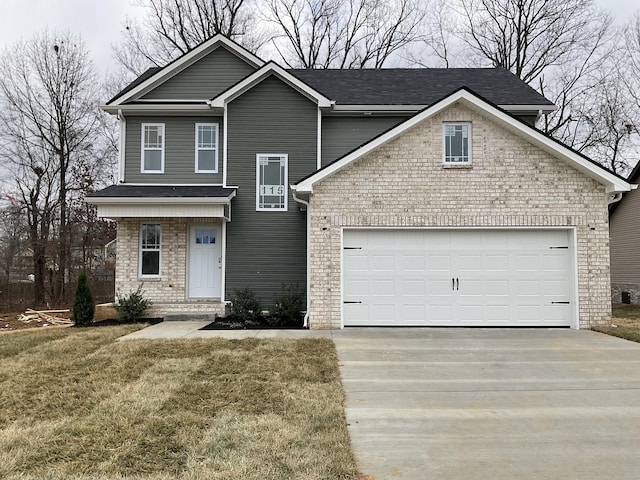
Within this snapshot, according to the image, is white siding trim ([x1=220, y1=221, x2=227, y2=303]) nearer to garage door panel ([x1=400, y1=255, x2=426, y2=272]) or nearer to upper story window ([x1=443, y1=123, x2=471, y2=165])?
garage door panel ([x1=400, y1=255, x2=426, y2=272])

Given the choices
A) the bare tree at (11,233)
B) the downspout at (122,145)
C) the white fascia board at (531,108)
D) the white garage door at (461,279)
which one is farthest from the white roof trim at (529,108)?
the bare tree at (11,233)

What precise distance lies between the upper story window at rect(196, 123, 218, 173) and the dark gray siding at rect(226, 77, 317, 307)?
66 cm

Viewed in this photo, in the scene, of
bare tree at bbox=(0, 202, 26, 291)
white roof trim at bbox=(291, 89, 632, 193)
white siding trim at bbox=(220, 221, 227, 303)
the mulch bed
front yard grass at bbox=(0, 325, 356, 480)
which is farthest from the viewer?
bare tree at bbox=(0, 202, 26, 291)

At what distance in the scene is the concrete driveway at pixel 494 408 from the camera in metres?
3.73

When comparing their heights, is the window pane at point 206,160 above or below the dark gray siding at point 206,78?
below

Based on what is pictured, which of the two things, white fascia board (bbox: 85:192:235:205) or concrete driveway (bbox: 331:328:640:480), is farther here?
white fascia board (bbox: 85:192:235:205)

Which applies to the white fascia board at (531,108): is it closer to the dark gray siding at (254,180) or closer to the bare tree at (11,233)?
the dark gray siding at (254,180)

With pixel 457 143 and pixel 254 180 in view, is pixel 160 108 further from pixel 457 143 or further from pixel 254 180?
A: pixel 457 143

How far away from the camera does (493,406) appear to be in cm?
520

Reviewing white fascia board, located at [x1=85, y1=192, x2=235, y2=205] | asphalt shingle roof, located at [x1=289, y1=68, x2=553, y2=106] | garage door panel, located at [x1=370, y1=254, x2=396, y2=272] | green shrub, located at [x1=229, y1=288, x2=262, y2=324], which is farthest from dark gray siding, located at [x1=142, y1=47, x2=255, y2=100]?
garage door panel, located at [x1=370, y1=254, x2=396, y2=272]

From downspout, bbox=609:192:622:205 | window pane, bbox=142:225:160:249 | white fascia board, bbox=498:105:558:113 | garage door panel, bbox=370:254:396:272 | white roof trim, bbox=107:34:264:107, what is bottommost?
garage door panel, bbox=370:254:396:272

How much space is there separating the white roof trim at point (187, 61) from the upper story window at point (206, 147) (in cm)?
181

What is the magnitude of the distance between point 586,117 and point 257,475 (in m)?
25.3

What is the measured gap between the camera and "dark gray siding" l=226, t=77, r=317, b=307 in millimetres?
12984
